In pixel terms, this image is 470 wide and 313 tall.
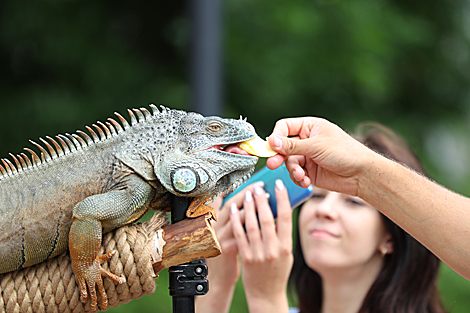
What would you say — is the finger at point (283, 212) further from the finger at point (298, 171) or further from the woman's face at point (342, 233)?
the woman's face at point (342, 233)

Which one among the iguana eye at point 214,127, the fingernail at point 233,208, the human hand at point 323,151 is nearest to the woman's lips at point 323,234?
the fingernail at point 233,208

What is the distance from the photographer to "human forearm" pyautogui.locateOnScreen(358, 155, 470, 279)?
5.37ft

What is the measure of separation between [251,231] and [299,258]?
4.21 ft

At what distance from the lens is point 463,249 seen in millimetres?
1623

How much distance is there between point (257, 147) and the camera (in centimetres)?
162

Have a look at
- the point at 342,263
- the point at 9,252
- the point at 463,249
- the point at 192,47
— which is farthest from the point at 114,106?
the point at 463,249

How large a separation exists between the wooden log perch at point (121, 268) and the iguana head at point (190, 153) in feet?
0.46

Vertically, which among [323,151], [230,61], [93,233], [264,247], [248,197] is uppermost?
[230,61]

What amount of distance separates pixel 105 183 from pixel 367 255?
5.58 feet

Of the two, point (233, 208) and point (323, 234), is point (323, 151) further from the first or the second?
point (323, 234)

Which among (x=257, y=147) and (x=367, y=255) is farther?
(x=367, y=255)

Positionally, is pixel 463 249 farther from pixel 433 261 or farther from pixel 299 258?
pixel 299 258

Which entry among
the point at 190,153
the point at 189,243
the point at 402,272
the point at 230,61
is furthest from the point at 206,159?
the point at 230,61

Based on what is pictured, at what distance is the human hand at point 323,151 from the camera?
1.70m
